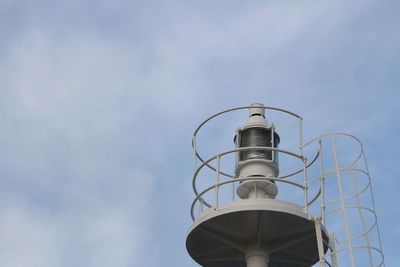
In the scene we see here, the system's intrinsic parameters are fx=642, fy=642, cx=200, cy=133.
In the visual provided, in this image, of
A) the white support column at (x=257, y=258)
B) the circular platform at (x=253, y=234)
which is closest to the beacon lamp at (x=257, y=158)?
the circular platform at (x=253, y=234)

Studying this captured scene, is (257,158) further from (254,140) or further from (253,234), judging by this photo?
(253,234)

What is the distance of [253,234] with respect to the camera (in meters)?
13.7

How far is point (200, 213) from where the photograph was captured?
1363cm

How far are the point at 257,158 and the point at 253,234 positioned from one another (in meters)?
1.66

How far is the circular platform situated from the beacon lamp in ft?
2.65

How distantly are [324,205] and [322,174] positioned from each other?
764 millimetres

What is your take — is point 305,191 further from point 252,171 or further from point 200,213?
point 200,213

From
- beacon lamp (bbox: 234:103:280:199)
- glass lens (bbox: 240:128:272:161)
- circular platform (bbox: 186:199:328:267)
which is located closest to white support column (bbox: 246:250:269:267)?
A: circular platform (bbox: 186:199:328:267)

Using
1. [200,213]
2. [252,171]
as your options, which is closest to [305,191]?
[252,171]

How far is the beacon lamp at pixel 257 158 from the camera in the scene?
45.7 feet

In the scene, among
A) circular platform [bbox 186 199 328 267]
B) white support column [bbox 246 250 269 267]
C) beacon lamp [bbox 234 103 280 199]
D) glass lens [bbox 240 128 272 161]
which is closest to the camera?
circular platform [bbox 186 199 328 267]

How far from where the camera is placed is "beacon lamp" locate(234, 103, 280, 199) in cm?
1393

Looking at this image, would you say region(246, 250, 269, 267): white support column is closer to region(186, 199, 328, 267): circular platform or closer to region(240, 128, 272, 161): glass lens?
region(186, 199, 328, 267): circular platform

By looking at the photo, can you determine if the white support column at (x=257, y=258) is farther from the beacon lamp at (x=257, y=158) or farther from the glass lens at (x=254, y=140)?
the glass lens at (x=254, y=140)
